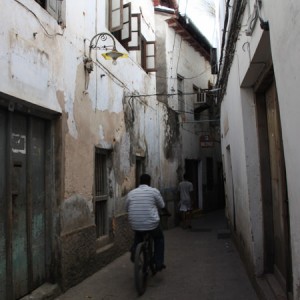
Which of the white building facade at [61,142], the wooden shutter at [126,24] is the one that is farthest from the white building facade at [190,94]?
the white building facade at [61,142]

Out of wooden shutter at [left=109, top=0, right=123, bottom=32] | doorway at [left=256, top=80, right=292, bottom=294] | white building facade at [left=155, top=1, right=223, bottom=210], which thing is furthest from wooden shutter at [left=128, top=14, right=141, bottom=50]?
doorway at [left=256, top=80, right=292, bottom=294]

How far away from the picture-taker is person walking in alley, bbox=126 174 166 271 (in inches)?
271

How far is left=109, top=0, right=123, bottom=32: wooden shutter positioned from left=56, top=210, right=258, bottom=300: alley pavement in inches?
178

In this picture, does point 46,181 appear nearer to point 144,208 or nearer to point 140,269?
point 144,208

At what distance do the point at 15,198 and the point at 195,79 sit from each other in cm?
1488

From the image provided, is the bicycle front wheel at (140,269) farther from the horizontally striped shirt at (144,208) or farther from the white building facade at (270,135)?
the white building facade at (270,135)

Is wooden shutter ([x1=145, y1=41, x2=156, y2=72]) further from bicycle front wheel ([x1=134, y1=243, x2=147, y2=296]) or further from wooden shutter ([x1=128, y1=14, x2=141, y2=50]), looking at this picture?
bicycle front wheel ([x1=134, y1=243, x2=147, y2=296])

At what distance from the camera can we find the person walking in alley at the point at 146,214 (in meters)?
6.88

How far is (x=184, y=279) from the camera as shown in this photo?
23.8 feet

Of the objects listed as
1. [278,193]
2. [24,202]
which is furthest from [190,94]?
[24,202]

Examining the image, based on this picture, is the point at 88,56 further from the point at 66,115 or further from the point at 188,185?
the point at 188,185

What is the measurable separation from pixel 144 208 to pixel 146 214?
95 mm

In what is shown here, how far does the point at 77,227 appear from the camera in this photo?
6.94m

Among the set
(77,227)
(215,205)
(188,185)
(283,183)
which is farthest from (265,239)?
(215,205)
